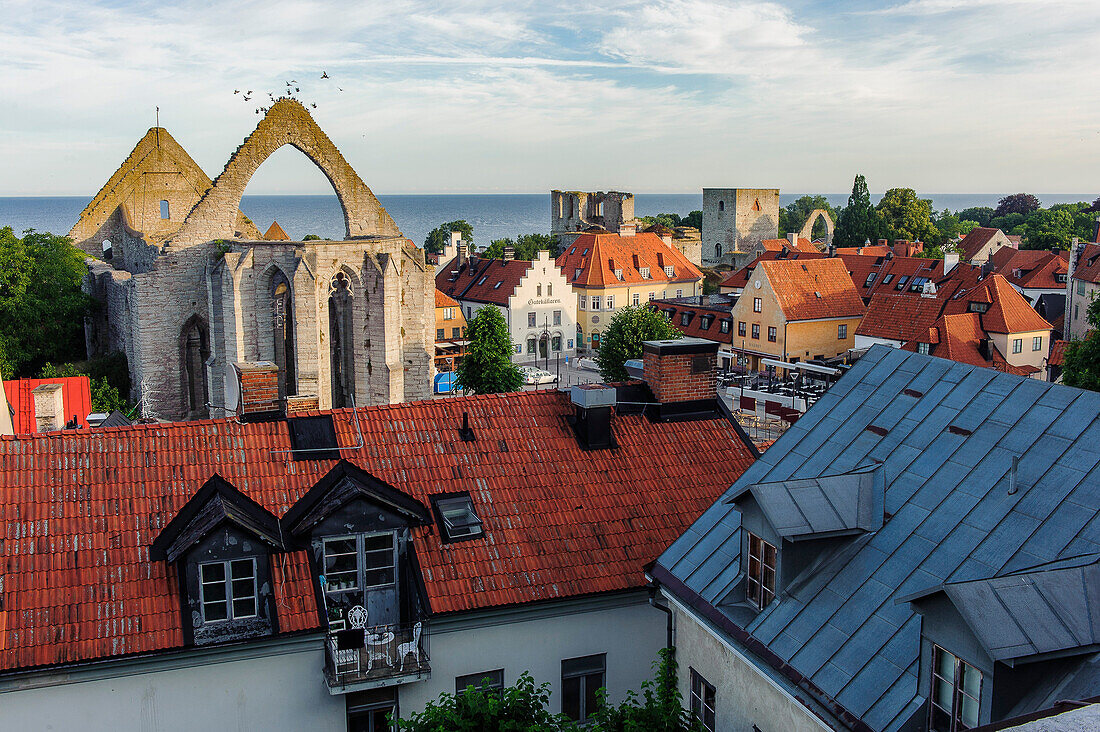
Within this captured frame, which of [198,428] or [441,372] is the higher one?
[198,428]

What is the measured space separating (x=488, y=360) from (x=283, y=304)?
45.3 feet

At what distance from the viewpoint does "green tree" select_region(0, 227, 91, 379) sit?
4234cm

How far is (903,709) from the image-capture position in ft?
26.6

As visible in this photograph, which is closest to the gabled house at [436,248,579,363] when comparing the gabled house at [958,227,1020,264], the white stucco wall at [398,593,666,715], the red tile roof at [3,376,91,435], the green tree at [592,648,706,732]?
the red tile roof at [3,376,91,435]

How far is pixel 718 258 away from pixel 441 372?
62.8 m

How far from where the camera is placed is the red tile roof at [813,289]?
5609 centimetres

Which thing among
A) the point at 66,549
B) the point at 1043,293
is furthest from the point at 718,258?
the point at 66,549

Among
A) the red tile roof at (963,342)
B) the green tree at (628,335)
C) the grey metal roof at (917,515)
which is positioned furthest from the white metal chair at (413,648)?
the green tree at (628,335)

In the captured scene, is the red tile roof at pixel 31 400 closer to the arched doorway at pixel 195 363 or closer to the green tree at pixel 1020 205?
the arched doorway at pixel 195 363

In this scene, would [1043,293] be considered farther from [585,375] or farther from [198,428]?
[198,428]

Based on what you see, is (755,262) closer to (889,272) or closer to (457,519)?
(889,272)

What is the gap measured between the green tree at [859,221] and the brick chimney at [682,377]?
10773cm

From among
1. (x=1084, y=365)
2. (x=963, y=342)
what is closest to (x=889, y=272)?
(x=963, y=342)

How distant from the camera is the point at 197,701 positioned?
11.7 meters
